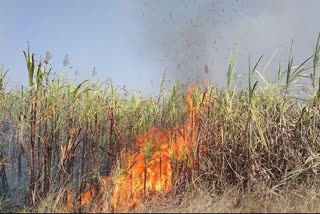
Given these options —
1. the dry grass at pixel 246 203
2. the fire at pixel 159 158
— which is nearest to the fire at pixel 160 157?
the fire at pixel 159 158

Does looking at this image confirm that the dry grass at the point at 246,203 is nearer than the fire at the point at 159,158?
Yes

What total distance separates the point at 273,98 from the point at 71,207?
9.66ft

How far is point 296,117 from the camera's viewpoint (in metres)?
4.42

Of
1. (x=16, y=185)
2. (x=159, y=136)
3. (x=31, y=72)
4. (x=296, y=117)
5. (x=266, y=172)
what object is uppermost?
(x=31, y=72)

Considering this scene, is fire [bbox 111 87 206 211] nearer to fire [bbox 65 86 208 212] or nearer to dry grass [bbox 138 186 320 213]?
fire [bbox 65 86 208 212]

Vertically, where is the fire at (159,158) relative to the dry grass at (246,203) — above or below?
above

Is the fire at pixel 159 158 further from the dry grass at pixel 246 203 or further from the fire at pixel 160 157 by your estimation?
the dry grass at pixel 246 203

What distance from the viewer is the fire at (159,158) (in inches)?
150

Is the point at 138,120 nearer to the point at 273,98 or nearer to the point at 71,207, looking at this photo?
the point at 71,207

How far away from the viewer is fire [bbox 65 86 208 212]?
381 cm

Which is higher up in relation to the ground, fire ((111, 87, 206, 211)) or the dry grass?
fire ((111, 87, 206, 211))

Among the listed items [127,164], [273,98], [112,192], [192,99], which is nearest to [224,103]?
[192,99]

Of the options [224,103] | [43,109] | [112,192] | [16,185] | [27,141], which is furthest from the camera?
[27,141]

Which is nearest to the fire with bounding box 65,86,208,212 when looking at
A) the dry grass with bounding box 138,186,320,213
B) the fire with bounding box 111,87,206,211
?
the fire with bounding box 111,87,206,211
